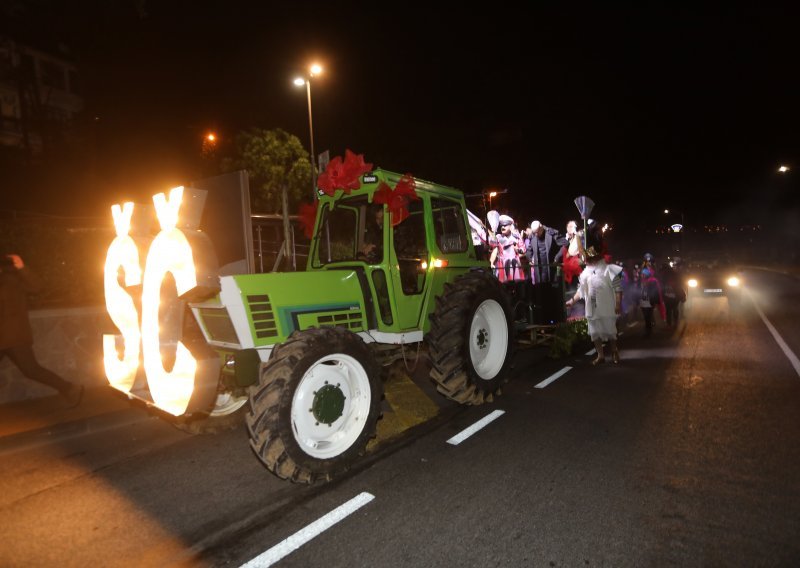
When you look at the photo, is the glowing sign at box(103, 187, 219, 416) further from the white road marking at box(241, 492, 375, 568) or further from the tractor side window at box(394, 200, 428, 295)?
the tractor side window at box(394, 200, 428, 295)

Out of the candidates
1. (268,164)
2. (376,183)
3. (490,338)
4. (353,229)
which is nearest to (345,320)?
(376,183)

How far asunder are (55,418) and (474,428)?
4913 mm

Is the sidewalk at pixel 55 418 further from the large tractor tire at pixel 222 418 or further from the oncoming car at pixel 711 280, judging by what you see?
the oncoming car at pixel 711 280

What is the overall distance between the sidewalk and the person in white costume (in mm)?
6505

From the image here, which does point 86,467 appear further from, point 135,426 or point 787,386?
point 787,386

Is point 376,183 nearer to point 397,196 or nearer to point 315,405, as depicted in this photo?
point 397,196

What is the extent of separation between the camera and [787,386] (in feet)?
19.7

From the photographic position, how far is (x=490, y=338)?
19.6 ft

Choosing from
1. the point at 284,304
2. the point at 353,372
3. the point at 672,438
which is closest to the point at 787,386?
the point at 672,438

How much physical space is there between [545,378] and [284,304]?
444cm

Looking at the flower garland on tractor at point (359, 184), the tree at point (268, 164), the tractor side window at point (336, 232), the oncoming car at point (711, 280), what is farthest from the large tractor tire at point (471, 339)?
the oncoming car at point (711, 280)

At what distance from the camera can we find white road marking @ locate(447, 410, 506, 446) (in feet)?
14.9

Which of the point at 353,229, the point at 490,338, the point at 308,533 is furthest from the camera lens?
the point at 490,338

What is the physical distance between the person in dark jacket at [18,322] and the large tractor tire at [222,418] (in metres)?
2.37
